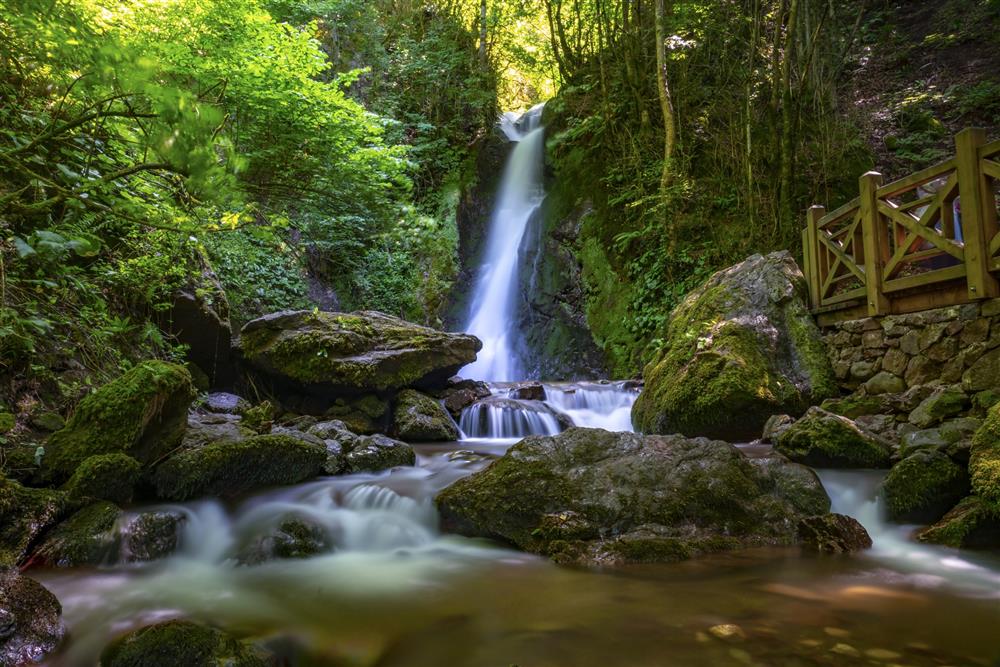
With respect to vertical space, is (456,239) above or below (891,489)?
above

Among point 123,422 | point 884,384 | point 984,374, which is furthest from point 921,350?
point 123,422

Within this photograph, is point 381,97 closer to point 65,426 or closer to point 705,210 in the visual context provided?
point 705,210

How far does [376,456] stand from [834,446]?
463 centimetres

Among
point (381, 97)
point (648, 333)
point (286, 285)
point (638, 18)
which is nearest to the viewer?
point (648, 333)

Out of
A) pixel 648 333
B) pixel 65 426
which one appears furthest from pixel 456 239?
pixel 65 426

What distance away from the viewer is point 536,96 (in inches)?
909

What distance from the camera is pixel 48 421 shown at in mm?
4887

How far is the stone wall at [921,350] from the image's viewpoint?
5.38m

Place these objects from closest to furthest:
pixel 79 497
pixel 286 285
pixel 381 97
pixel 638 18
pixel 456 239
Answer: pixel 79 497 → pixel 286 285 → pixel 638 18 → pixel 456 239 → pixel 381 97

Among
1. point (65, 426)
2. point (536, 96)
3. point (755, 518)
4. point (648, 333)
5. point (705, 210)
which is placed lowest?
point (755, 518)

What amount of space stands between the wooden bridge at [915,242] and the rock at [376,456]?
5.70 meters

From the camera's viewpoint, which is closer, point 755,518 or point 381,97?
point 755,518

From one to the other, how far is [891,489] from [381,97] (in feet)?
56.1

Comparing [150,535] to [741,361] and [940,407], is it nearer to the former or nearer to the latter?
[741,361]
